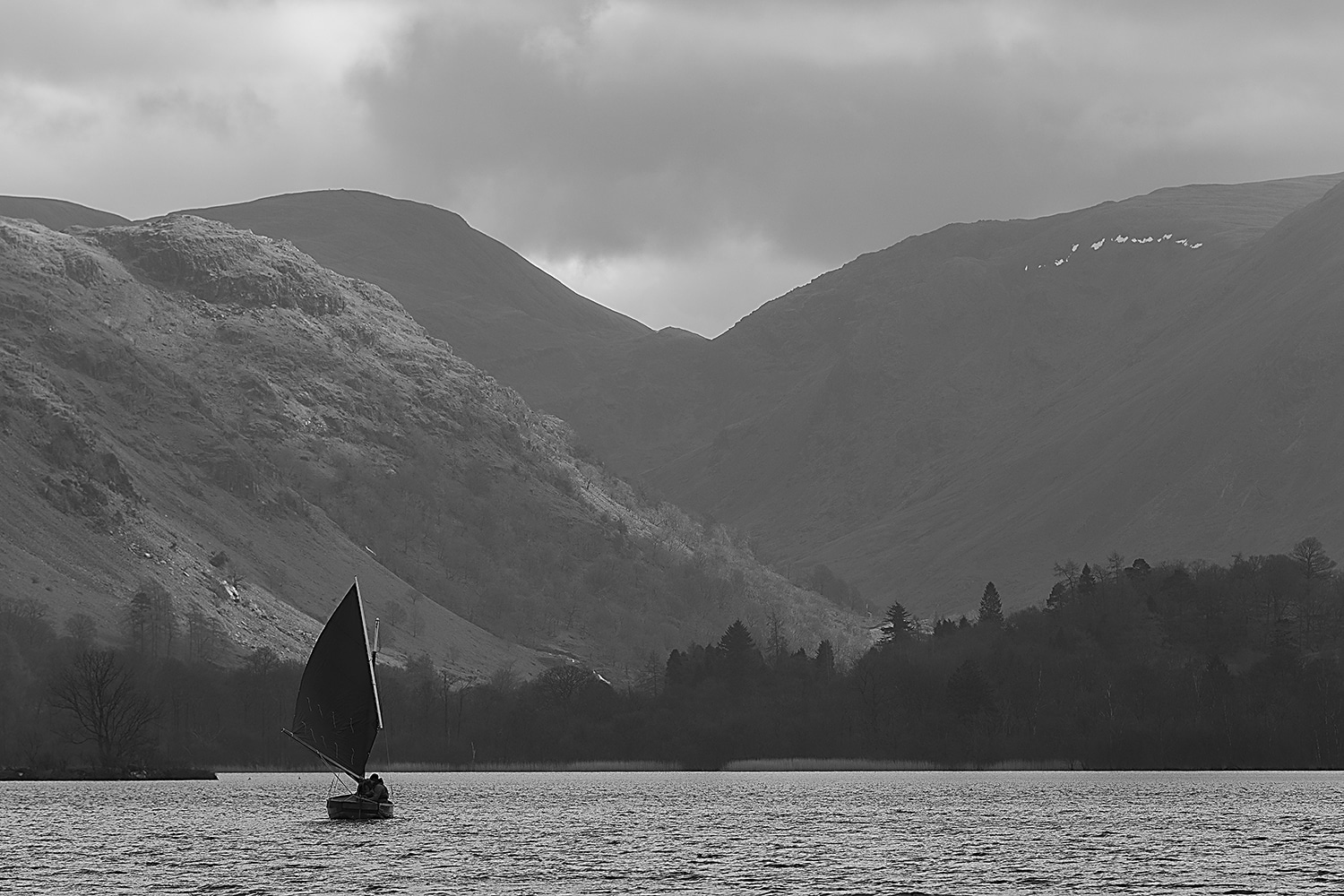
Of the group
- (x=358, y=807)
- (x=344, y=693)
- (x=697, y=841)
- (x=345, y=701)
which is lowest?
(x=697, y=841)

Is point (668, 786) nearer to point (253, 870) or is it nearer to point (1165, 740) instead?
point (1165, 740)

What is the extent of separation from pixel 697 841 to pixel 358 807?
21733mm

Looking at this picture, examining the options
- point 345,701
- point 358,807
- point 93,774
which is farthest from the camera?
point 93,774

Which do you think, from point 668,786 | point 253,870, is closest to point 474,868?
point 253,870

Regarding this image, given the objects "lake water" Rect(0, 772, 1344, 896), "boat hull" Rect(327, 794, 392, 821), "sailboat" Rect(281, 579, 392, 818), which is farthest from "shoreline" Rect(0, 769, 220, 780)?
"sailboat" Rect(281, 579, 392, 818)

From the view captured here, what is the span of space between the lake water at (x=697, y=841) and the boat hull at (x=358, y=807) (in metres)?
0.97

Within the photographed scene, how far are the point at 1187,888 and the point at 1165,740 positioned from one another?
119730 millimetres

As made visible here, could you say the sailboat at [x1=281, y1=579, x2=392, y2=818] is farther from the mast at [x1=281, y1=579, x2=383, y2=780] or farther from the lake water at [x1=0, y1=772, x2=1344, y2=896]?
the lake water at [x1=0, y1=772, x2=1344, y2=896]

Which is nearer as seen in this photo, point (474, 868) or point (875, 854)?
point (474, 868)

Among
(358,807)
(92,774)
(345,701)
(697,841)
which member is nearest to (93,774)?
(92,774)

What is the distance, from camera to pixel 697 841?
9550cm

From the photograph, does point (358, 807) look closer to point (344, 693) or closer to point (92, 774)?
point (344, 693)

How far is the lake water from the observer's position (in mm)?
74875

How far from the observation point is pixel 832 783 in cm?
17062
